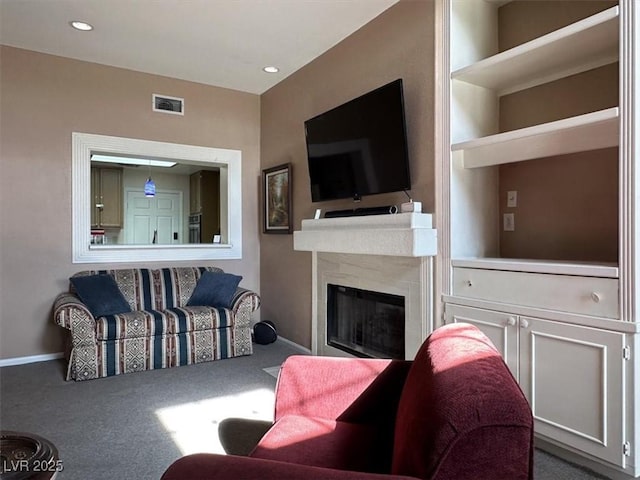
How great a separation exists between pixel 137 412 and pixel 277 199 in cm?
263

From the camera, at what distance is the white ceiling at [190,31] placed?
322 cm

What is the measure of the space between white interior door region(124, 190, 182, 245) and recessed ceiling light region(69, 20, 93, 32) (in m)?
4.67

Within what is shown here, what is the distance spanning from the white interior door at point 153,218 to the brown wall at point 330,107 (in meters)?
3.92

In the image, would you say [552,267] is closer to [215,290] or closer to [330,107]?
[330,107]

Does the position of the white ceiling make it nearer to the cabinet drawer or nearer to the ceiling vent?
the ceiling vent

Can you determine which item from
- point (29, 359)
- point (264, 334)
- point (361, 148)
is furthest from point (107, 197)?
point (361, 148)

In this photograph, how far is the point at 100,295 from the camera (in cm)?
379

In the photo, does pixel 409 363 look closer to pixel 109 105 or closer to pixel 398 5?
pixel 398 5

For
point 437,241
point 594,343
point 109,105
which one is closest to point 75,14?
point 109,105

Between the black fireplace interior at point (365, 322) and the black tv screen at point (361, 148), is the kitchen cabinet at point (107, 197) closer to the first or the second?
the black tv screen at point (361, 148)

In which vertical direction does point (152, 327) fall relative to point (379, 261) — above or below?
below

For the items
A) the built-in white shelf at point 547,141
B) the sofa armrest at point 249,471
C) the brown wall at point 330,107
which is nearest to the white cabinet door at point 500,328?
the brown wall at point 330,107

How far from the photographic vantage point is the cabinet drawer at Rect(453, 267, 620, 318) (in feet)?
6.36

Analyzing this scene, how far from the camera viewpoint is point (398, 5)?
3.16 meters
